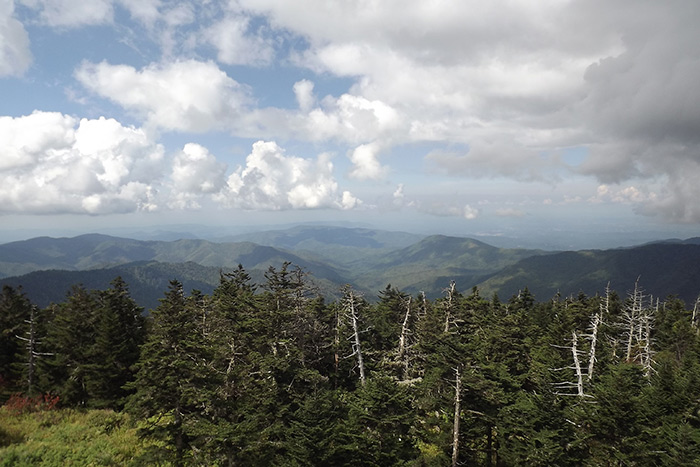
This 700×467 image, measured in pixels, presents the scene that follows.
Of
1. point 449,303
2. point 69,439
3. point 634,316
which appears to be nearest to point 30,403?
point 69,439

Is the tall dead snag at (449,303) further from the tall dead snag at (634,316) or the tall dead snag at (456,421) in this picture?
the tall dead snag at (634,316)

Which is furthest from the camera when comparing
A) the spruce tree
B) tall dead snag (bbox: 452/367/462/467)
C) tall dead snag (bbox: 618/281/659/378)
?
tall dead snag (bbox: 618/281/659/378)

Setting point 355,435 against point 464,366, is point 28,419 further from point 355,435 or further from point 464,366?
point 464,366

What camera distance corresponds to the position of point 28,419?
94.8ft

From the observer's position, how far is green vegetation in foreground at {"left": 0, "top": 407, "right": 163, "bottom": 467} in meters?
21.8

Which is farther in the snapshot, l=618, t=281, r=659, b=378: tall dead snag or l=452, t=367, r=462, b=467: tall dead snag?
l=618, t=281, r=659, b=378: tall dead snag

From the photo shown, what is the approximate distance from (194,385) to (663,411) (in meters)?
32.5

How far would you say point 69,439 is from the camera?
25.6 m

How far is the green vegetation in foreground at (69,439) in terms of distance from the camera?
21.8 metres

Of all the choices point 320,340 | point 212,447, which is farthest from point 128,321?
point 212,447

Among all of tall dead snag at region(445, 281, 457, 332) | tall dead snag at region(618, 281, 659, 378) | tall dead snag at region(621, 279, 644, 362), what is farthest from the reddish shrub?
tall dead snag at region(621, 279, 644, 362)

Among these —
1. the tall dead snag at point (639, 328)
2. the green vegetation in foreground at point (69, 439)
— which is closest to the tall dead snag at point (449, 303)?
the tall dead snag at point (639, 328)

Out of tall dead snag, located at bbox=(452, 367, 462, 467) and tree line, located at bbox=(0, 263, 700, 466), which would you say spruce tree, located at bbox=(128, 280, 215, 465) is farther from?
tall dead snag, located at bbox=(452, 367, 462, 467)

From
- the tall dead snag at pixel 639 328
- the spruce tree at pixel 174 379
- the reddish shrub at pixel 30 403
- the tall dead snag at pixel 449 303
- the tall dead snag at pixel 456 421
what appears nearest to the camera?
the spruce tree at pixel 174 379
